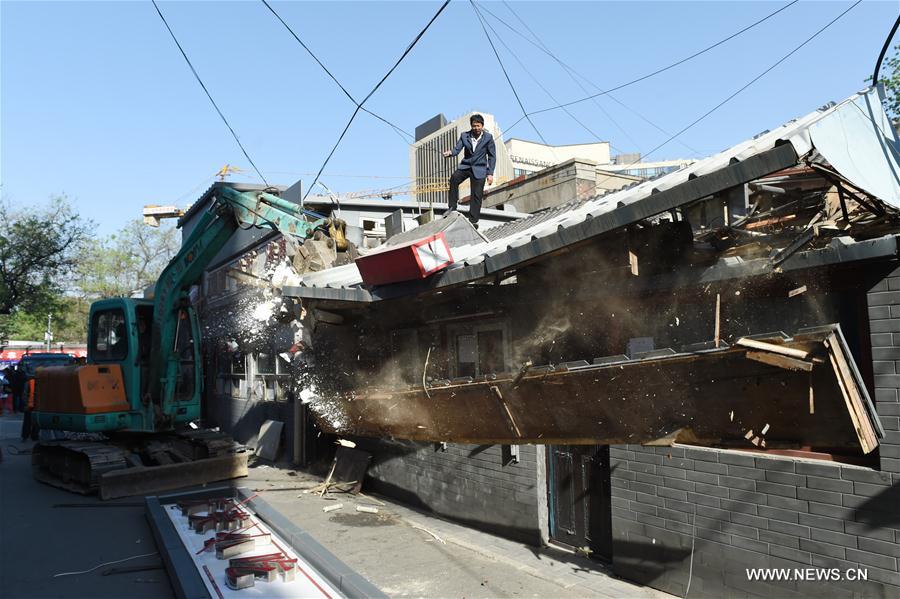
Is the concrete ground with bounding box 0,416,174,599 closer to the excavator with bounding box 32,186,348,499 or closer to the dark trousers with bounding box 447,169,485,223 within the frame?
the excavator with bounding box 32,186,348,499

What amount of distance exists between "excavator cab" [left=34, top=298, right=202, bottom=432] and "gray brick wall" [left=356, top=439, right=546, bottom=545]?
4630 mm

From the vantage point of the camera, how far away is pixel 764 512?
5676 millimetres

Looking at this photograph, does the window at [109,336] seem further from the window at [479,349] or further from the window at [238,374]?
the window at [479,349]

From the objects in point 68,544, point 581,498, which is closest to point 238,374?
point 68,544

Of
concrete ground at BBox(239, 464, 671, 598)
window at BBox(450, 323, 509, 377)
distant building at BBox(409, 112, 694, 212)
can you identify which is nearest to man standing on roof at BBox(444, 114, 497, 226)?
distant building at BBox(409, 112, 694, 212)

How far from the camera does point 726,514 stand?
19.6 ft

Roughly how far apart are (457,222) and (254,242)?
46.5 feet

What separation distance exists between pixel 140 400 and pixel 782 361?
1300 cm

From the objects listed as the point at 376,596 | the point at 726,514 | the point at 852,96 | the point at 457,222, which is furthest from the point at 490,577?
the point at 852,96

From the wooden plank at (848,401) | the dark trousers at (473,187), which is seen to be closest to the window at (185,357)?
the dark trousers at (473,187)

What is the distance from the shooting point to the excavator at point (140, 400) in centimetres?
1122

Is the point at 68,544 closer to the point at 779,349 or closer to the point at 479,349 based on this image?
the point at 479,349

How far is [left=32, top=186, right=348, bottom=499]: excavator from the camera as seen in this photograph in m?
11.2

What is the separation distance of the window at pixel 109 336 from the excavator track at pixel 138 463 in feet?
6.30
